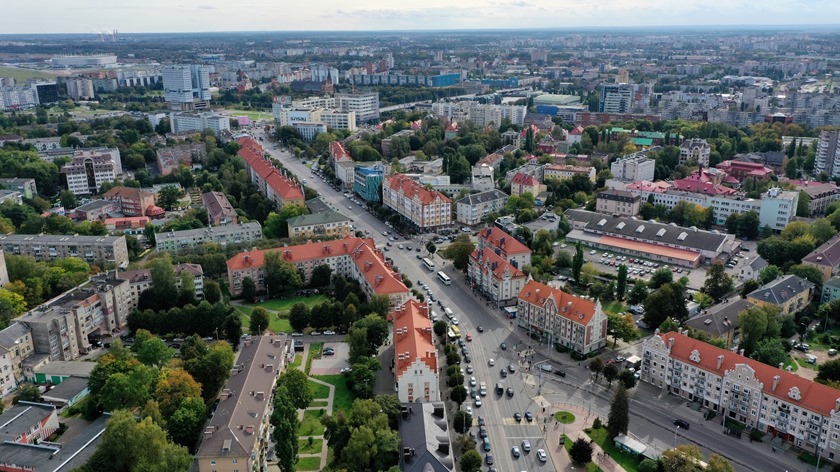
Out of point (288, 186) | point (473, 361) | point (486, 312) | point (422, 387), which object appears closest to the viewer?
point (422, 387)

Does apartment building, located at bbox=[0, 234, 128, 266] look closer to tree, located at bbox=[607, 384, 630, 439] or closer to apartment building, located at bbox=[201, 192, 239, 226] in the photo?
apartment building, located at bbox=[201, 192, 239, 226]

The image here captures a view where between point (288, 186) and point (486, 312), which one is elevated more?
point (288, 186)

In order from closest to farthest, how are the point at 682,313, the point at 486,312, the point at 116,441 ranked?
the point at 116,441
the point at 682,313
the point at 486,312

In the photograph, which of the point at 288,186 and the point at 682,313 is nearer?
the point at 682,313

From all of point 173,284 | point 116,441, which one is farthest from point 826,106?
point 116,441

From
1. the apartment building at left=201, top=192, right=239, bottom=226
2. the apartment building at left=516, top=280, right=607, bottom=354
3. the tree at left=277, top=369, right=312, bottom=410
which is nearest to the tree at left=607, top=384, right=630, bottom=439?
the apartment building at left=516, top=280, right=607, bottom=354

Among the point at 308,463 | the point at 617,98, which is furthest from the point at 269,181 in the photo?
the point at 617,98

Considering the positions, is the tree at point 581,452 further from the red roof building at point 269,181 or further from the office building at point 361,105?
the office building at point 361,105

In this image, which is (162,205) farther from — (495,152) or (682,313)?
(682,313)
